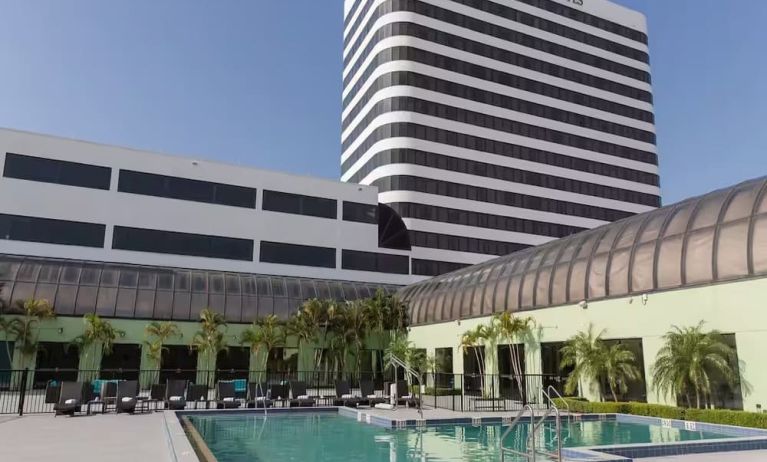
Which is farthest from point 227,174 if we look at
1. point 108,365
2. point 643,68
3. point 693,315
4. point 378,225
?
point 643,68

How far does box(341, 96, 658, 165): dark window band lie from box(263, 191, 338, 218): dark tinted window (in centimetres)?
1951

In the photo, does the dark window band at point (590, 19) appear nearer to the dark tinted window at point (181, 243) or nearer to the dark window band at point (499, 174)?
the dark window band at point (499, 174)

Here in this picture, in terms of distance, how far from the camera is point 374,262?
55844 millimetres

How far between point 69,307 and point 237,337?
11.0 meters

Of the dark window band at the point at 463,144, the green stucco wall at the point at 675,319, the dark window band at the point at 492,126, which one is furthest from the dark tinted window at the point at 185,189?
the green stucco wall at the point at 675,319

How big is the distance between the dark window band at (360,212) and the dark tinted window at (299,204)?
126 centimetres

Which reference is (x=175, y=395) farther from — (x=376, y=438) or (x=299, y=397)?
(x=376, y=438)

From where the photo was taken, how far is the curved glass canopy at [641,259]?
2125 centimetres

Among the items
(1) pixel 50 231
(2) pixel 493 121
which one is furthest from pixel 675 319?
(2) pixel 493 121

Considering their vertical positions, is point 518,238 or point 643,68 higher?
point 643,68

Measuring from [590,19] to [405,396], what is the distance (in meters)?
74.1

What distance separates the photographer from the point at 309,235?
53.0 metres

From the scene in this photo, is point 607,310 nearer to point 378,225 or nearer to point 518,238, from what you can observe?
point 378,225

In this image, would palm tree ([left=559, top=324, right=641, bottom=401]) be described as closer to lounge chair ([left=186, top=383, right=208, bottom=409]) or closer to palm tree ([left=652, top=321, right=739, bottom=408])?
palm tree ([left=652, top=321, right=739, bottom=408])
